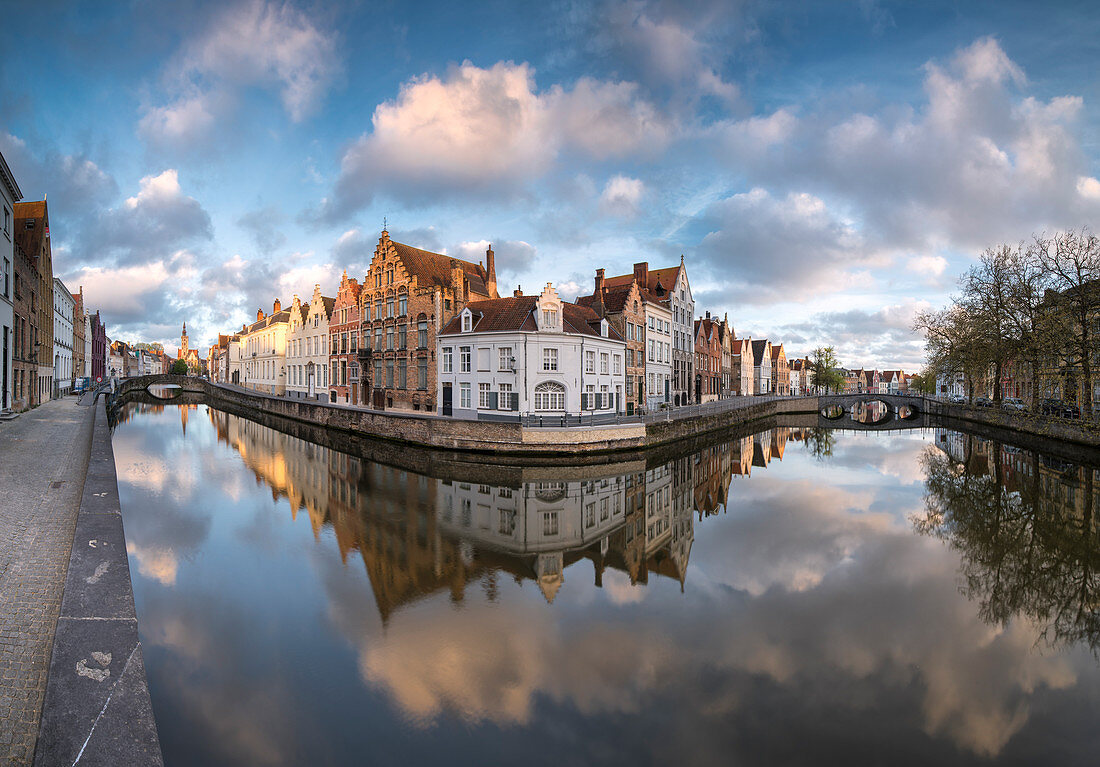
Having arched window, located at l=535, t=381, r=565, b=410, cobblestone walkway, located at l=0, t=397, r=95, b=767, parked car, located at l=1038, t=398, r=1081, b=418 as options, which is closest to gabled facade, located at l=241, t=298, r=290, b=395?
arched window, located at l=535, t=381, r=565, b=410

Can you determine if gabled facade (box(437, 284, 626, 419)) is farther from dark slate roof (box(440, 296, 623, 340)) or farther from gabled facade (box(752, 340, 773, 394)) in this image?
gabled facade (box(752, 340, 773, 394))

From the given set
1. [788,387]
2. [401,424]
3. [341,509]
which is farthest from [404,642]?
[788,387]

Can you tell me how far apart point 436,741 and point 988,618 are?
8476mm

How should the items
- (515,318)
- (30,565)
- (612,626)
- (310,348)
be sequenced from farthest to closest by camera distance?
(310,348)
(515,318)
(612,626)
(30,565)

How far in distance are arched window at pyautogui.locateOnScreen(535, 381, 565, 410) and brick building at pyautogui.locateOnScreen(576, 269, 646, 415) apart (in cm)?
725

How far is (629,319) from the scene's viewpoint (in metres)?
33.7

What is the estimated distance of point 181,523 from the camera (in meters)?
12.2

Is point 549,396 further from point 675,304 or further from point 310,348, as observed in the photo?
point 310,348

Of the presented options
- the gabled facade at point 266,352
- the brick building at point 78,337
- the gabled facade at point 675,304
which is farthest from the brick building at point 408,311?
the brick building at point 78,337

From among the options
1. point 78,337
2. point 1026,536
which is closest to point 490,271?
point 1026,536

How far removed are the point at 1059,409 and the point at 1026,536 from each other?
2546 cm

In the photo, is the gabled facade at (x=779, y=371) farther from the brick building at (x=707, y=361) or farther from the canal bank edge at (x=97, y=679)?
the canal bank edge at (x=97, y=679)

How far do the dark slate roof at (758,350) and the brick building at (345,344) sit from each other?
60.1 m

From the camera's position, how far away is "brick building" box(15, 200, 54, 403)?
26.8 m
